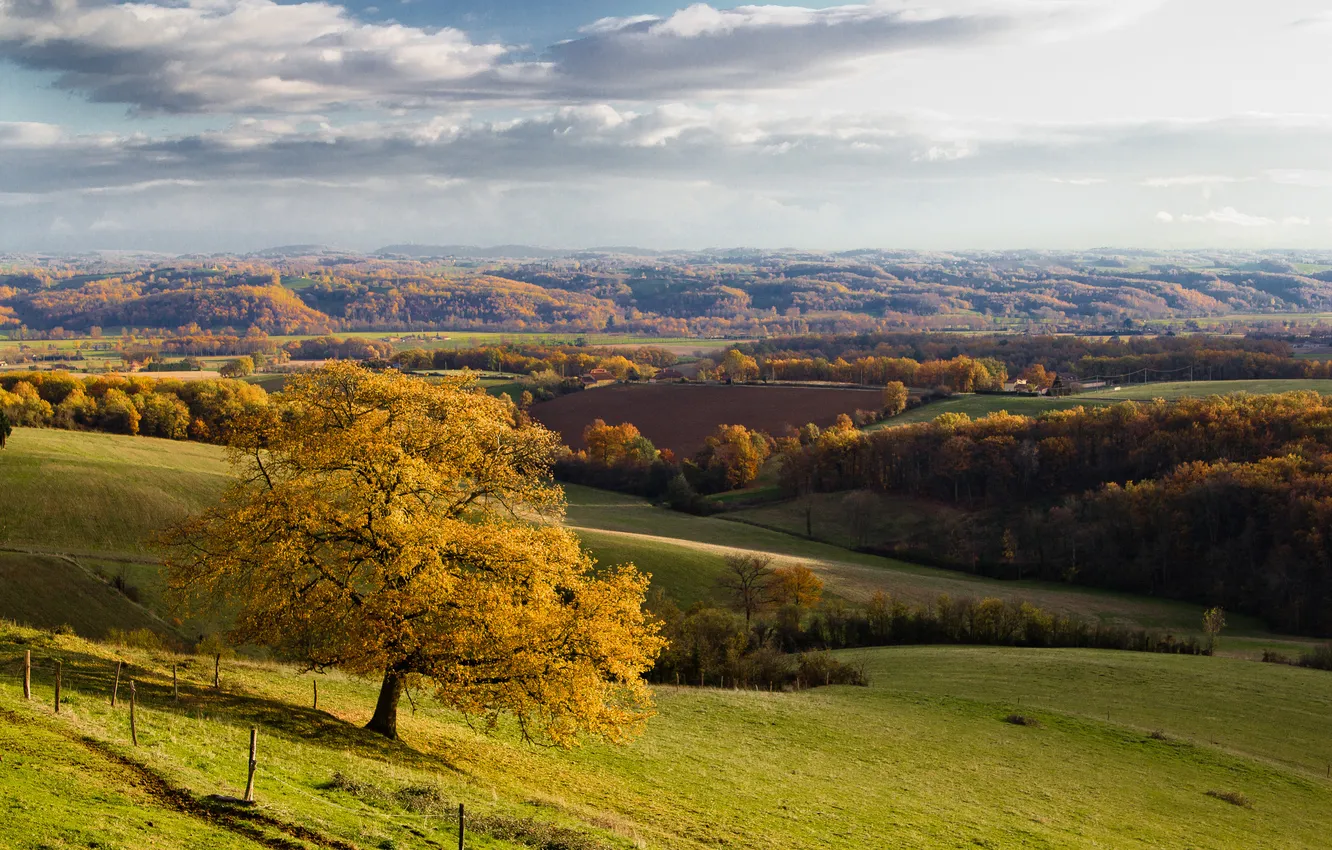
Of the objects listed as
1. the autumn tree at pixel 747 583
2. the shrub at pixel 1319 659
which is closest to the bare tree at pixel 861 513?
the autumn tree at pixel 747 583

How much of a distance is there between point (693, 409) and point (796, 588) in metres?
89.6

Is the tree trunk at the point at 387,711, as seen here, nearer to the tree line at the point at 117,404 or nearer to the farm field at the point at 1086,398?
the tree line at the point at 117,404

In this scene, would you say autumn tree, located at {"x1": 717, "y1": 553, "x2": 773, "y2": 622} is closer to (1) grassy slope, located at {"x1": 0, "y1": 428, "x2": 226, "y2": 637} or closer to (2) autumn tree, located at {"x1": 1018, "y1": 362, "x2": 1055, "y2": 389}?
(1) grassy slope, located at {"x1": 0, "y1": 428, "x2": 226, "y2": 637}

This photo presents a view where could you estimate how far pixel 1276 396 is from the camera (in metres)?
119

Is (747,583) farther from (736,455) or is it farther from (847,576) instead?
(736,455)

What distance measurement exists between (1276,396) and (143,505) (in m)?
123

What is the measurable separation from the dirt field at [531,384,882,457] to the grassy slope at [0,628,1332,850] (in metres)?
102

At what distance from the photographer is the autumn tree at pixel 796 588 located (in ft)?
241

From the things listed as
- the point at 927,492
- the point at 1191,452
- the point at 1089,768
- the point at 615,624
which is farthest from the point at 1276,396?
the point at 615,624

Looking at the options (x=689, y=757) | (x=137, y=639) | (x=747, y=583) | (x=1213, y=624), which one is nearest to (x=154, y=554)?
(x=137, y=639)

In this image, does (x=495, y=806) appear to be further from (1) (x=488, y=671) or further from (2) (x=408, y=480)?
(2) (x=408, y=480)

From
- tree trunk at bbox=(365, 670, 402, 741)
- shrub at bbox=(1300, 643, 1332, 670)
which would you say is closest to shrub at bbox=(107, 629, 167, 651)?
tree trunk at bbox=(365, 670, 402, 741)

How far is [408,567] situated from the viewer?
2636cm

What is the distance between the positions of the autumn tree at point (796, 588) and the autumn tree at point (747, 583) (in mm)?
665
